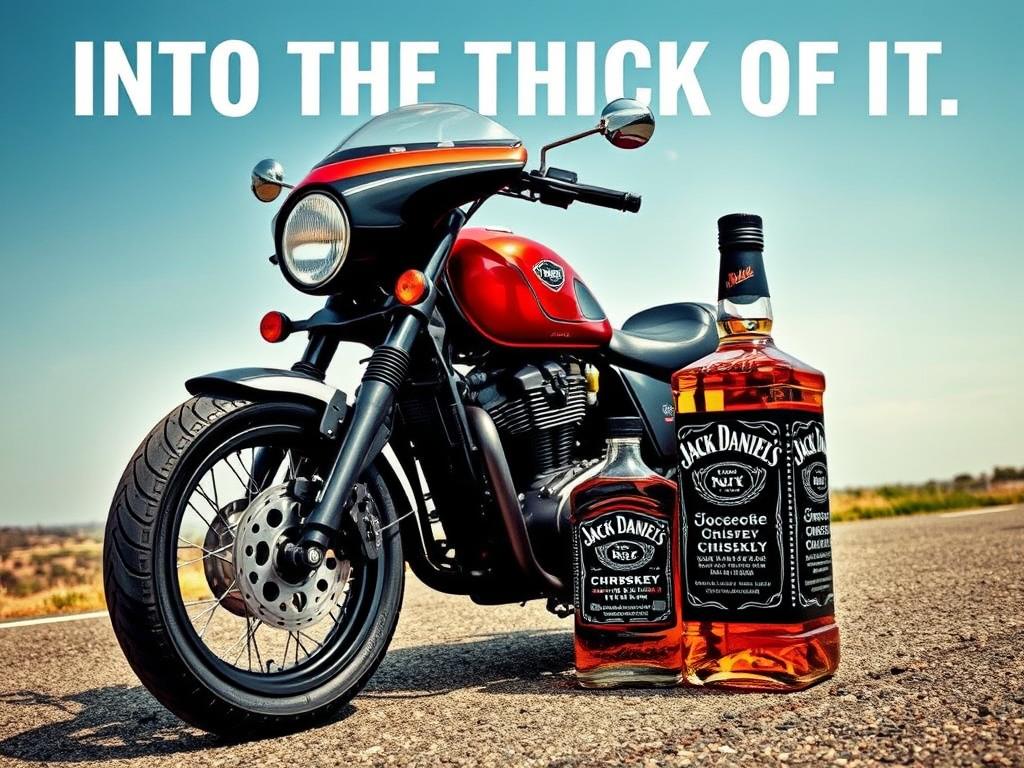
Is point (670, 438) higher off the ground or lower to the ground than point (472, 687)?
higher

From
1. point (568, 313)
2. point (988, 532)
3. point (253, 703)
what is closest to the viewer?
point (253, 703)

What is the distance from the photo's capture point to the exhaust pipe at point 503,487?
9.56ft

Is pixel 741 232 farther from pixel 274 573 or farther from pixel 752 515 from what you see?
pixel 274 573

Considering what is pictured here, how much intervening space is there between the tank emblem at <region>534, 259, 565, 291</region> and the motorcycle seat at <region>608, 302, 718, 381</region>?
347 mm

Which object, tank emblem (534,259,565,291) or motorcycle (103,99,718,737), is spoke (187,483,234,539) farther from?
tank emblem (534,259,565,291)

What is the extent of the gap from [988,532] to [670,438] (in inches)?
162

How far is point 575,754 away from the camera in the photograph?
207cm

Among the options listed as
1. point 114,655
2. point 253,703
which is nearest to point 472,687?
point 253,703

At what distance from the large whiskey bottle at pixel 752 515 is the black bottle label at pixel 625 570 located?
7 centimetres

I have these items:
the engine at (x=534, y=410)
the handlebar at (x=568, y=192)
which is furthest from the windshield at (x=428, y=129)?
the engine at (x=534, y=410)

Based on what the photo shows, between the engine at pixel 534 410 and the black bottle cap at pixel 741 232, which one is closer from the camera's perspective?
the black bottle cap at pixel 741 232

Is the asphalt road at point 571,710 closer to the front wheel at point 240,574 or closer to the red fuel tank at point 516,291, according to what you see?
the front wheel at point 240,574

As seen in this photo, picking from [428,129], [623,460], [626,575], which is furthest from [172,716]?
[428,129]

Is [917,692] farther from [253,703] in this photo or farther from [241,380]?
[241,380]
